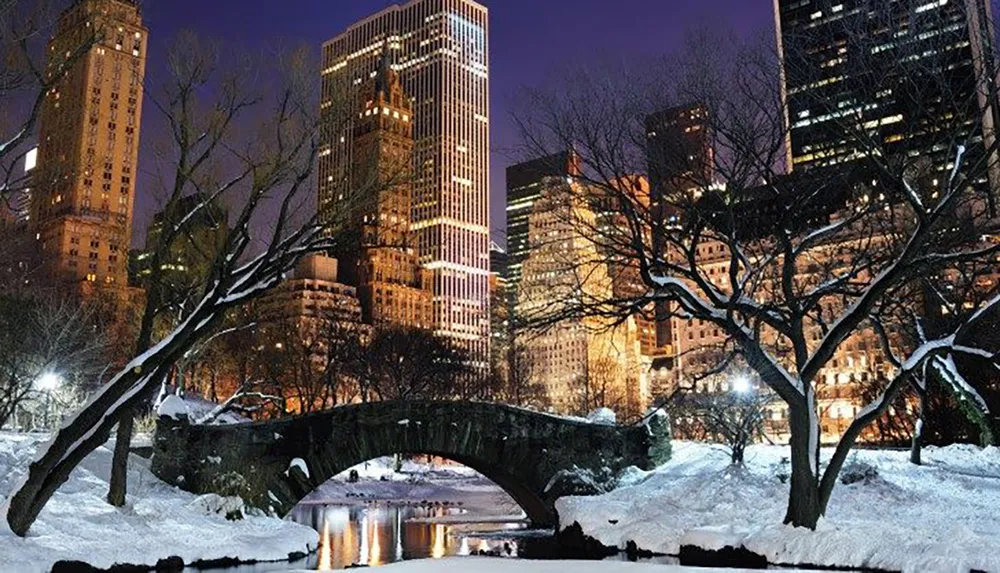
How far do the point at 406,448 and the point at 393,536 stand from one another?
4924 millimetres

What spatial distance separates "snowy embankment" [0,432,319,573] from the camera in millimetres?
18625

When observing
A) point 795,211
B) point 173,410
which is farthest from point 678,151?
point 173,410

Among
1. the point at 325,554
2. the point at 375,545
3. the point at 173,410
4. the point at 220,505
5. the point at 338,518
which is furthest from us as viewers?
the point at 338,518

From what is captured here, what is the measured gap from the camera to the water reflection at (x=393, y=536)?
1023 inches

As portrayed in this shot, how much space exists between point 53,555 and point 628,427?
860 inches

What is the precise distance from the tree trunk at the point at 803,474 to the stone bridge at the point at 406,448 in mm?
13021

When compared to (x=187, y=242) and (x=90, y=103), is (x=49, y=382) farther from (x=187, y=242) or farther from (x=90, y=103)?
(x=187, y=242)

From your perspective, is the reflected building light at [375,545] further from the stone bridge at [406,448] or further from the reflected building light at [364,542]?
the stone bridge at [406,448]

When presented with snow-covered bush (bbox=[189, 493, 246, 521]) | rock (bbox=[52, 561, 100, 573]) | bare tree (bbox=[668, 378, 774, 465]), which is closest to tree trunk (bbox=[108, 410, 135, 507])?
snow-covered bush (bbox=[189, 493, 246, 521])

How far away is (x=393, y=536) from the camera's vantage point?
108ft

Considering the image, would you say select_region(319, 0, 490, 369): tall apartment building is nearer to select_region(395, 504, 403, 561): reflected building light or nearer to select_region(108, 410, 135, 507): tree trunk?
select_region(395, 504, 403, 561): reflected building light

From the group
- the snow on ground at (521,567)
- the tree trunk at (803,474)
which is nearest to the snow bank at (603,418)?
the tree trunk at (803,474)

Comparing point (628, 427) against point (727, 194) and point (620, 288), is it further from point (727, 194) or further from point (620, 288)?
point (727, 194)

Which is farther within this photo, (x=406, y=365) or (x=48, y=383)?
(x=406, y=365)
